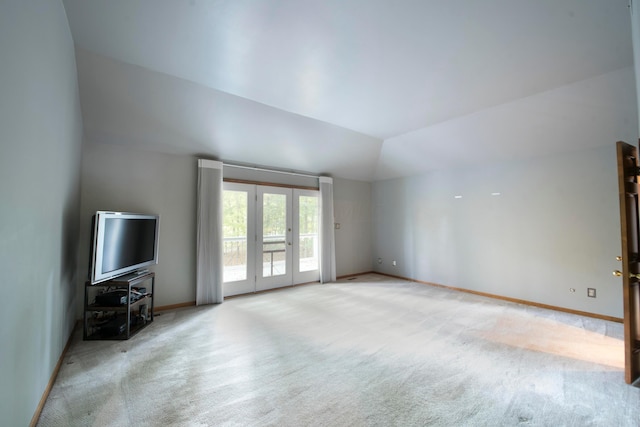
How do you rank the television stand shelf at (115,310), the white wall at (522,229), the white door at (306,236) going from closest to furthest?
the television stand shelf at (115,310) → the white wall at (522,229) → the white door at (306,236)

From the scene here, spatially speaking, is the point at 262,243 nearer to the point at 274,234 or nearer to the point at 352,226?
the point at 274,234

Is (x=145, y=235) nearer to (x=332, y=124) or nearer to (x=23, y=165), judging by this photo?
(x=23, y=165)

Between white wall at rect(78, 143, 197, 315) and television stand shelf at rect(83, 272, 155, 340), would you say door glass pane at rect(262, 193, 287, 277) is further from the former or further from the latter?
television stand shelf at rect(83, 272, 155, 340)

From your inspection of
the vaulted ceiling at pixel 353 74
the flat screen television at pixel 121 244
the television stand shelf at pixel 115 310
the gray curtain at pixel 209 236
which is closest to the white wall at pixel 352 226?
the vaulted ceiling at pixel 353 74

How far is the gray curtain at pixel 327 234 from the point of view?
5703mm

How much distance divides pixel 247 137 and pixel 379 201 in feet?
12.4

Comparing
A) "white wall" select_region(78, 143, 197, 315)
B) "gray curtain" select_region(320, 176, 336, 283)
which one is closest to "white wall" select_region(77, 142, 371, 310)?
"white wall" select_region(78, 143, 197, 315)

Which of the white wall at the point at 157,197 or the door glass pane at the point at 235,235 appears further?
the door glass pane at the point at 235,235

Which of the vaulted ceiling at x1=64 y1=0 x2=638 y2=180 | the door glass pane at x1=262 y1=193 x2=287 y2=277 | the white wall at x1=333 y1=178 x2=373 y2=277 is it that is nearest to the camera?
the vaulted ceiling at x1=64 y1=0 x2=638 y2=180

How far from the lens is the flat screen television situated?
2770mm

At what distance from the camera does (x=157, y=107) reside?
3.26 meters

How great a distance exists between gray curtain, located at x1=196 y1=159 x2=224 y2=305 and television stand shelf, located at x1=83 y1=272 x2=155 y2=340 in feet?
2.51

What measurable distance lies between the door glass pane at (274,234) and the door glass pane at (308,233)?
41cm

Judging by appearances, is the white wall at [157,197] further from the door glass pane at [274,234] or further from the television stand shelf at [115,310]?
the door glass pane at [274,234]
